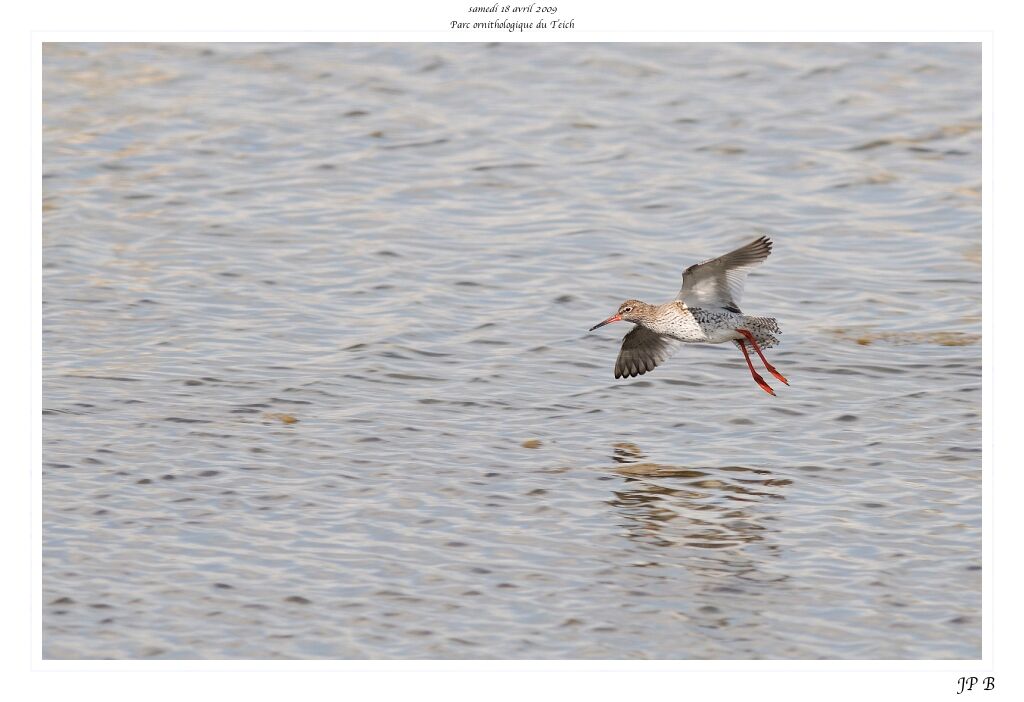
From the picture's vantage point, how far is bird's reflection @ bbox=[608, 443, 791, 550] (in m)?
11.0

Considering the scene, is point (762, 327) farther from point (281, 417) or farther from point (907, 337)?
point (281, 417)

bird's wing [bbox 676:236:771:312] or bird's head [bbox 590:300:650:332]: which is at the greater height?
bird's wing [bbox 676:236:771:312]

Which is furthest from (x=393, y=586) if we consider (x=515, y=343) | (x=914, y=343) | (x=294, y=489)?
(x=914, y=343)

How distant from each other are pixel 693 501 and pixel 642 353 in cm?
265

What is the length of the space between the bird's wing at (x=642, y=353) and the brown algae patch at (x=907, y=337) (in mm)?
2711

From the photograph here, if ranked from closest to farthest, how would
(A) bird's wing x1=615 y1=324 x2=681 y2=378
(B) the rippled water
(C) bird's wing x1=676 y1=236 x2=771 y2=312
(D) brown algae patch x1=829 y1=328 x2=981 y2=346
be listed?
(B) the rippled water, (C) bird's wing x1=676 y1=236 x2=771 y2=312, (A) bird's wing x1=615 y1=324 x2=681 y2=378, (D) brown algae patch x1=829 y1=328 x2=981 y2=346

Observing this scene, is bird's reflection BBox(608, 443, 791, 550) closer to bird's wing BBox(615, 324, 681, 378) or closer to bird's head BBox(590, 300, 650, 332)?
bird's wing BBox(615, 324, 681, 378)

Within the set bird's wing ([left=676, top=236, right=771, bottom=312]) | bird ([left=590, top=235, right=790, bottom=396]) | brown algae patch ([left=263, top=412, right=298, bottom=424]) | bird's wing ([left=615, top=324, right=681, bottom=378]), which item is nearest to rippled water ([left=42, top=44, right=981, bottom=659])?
brown algae patch ([left=263, top=412, right=298, bottom=424])

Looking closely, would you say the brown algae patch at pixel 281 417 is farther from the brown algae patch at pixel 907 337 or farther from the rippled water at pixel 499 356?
the brown algae patch at pixel 907 337

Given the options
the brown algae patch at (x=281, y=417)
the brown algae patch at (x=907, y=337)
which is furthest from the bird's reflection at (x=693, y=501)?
the brown algae patch at (x=907, y=337)

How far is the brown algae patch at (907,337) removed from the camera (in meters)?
15.6

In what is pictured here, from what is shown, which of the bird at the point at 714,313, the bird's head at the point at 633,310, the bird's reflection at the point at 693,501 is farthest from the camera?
the bird's head at the point at 633,310

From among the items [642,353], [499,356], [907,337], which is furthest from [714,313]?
[907,337]

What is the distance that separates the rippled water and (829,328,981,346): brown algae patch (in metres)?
0.05
